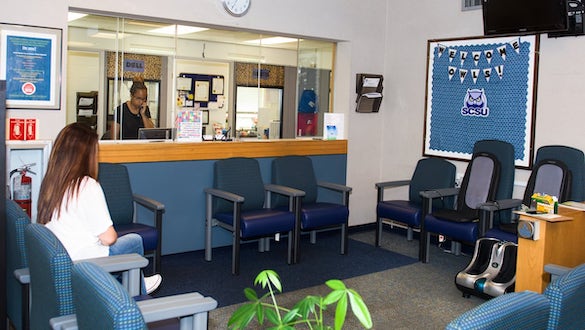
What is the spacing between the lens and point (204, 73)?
295 inches

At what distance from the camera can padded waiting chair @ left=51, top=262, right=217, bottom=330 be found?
184 cm

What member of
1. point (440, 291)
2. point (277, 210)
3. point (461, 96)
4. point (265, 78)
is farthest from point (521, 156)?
point (265, 78)

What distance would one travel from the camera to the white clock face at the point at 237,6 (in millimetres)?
6109

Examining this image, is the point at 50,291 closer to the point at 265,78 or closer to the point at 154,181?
the point at 154,181

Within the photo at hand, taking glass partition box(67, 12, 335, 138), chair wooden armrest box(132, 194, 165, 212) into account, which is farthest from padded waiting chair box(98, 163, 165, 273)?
glass partition box(67, 12, 335, 138)

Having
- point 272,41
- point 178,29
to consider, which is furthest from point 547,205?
point 178,29

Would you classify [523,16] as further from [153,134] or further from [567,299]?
[567,299]

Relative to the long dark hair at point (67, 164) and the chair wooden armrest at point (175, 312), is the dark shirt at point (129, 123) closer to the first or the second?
the long dark hair at point (67, 164)

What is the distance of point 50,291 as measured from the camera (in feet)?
8.39

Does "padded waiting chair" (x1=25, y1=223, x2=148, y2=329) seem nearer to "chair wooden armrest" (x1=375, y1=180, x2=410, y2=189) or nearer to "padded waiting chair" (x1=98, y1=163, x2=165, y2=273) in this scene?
"padded waiting chair" (x1=98, y1=163, x2=165, y2=273)

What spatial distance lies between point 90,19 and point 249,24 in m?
1.57

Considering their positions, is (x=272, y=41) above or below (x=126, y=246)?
above

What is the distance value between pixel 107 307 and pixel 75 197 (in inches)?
62.1

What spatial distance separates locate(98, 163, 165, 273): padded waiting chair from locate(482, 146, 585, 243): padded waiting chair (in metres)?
2.86
